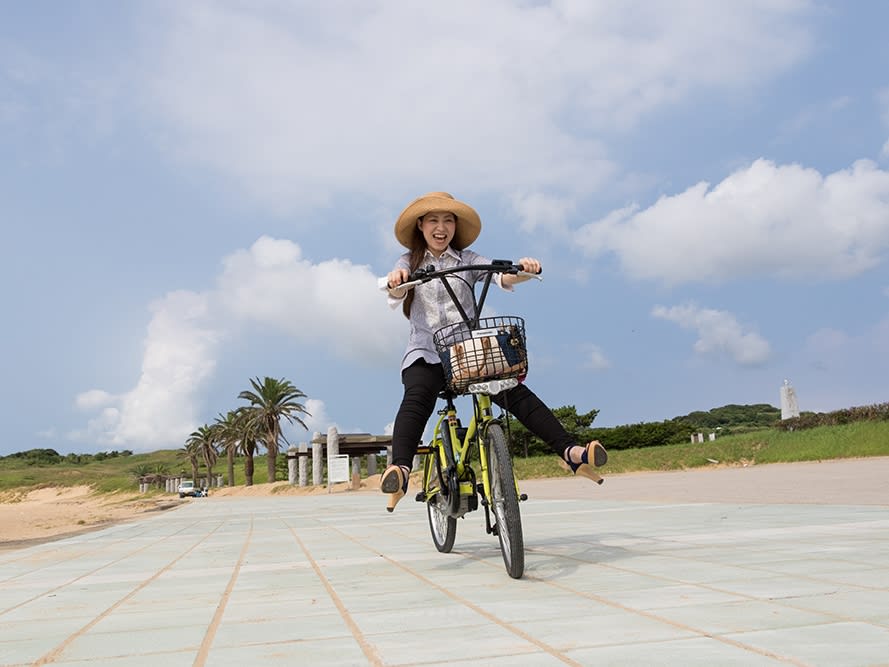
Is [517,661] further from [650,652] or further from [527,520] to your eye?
[527,520]

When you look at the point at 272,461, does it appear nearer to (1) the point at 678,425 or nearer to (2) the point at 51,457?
(1) the point at 678,425

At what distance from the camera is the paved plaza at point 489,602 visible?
92.6 inches

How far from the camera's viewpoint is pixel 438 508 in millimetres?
4887

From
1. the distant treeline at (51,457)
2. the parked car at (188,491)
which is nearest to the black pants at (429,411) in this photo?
the parked car at (188,491)

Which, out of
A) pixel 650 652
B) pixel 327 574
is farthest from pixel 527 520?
pixel 650 652

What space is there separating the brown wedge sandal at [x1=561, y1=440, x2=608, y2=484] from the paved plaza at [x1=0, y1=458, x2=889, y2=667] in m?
0.53

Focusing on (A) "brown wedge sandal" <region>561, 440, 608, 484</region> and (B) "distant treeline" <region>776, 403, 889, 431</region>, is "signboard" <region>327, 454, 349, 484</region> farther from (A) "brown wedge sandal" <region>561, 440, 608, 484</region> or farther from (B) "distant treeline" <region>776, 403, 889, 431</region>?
(A) "brown wedge sandal" <region>561, 440, 608, 484</region>

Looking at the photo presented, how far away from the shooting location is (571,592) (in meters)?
3.36

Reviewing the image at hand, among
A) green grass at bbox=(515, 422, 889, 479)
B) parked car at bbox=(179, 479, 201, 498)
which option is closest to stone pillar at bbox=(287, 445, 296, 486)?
parked car at bbox=(179, 479, 201, 498)

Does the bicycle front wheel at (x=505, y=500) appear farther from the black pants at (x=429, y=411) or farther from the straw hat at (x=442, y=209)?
the straw hat at (x=442, y=209)

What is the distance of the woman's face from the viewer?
4804mm

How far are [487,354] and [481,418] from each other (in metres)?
0.54

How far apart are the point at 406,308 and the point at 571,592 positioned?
2.11 m

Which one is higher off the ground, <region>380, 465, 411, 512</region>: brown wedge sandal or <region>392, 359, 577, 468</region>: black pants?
<region>392, 359, 577, 468</region>: black pants
